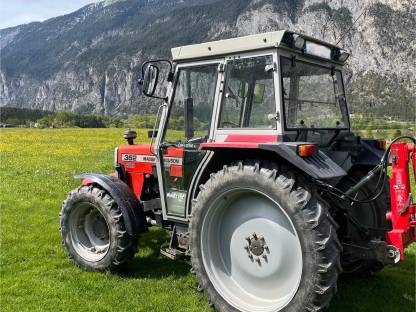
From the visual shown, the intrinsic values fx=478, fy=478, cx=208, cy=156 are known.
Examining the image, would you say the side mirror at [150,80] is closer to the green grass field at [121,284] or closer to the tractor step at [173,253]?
the tractor step at [173,253]

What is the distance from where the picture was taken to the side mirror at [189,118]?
5.71m

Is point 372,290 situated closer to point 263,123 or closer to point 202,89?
point 263,123

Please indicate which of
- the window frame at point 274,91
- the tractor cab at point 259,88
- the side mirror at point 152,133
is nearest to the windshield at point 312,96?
the tractor cab at point 259,88

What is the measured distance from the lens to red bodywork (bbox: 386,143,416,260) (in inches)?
180

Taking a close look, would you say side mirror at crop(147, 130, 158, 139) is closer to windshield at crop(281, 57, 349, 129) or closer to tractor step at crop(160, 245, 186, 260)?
tractor step at crop(160, 245, 186, 260)

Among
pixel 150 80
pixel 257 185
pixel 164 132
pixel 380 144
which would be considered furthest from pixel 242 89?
pixel 380 144

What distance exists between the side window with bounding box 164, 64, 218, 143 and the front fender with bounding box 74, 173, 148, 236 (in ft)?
3.07

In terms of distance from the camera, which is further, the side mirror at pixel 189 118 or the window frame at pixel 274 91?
the side mirror at pixel 189 118

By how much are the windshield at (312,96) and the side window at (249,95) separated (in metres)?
0.17

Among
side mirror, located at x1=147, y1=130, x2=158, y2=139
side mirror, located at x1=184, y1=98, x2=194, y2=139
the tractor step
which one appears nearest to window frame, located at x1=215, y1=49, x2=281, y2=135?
side mirror, located at x1=184, y1=98, x2=194, y2=139

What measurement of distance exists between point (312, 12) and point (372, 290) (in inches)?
6524

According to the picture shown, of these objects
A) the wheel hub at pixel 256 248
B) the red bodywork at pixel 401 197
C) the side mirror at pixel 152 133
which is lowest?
the wheel hub at pixel 256 248

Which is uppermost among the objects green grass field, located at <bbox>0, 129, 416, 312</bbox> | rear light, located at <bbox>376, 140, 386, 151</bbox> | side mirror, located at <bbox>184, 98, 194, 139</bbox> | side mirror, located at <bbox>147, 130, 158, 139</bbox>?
side mirror, located at <bbox>184, 98, 194, 139</bbox>

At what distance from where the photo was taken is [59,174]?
53.9ft
